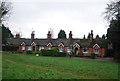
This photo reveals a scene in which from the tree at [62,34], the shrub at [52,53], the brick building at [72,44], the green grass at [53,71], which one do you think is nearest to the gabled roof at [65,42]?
the brick building at [72,44]

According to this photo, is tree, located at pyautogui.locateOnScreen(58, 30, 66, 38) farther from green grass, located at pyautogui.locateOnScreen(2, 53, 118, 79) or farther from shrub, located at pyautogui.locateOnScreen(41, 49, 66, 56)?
green grass, located at pyautogui.locateOnScreen(2, 53, 118, 79)

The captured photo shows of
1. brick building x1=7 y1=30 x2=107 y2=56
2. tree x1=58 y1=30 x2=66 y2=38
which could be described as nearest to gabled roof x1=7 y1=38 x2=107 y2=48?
brick building x1=7 y1=30 x2=107 y2=56

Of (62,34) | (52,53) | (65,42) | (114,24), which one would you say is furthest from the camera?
(62,34)

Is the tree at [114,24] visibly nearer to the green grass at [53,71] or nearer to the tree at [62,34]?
the green grass at [53,71]

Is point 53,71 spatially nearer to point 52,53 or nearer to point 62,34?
point 52,53

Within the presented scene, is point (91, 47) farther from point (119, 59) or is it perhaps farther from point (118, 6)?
point (118, 6)

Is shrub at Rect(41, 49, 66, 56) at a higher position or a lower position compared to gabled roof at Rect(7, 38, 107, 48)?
lower

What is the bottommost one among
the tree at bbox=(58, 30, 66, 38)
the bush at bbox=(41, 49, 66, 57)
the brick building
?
the bush at bbox=(41, 49, 66, 57)

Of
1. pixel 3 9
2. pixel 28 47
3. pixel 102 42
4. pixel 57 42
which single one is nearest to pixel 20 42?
pixel 28 47

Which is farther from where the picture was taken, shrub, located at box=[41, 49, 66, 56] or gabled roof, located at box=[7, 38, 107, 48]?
gabled roof, located at box=[7, 38, 107, 48]

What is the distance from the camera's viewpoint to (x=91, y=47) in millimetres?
54031

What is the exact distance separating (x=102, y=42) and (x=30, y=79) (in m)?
45.6

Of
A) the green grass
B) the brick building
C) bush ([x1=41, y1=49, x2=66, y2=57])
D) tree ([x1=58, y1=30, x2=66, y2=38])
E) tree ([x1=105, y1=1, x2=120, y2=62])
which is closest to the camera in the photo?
the green grass

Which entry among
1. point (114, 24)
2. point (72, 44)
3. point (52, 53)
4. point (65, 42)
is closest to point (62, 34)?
point (65, 42)
